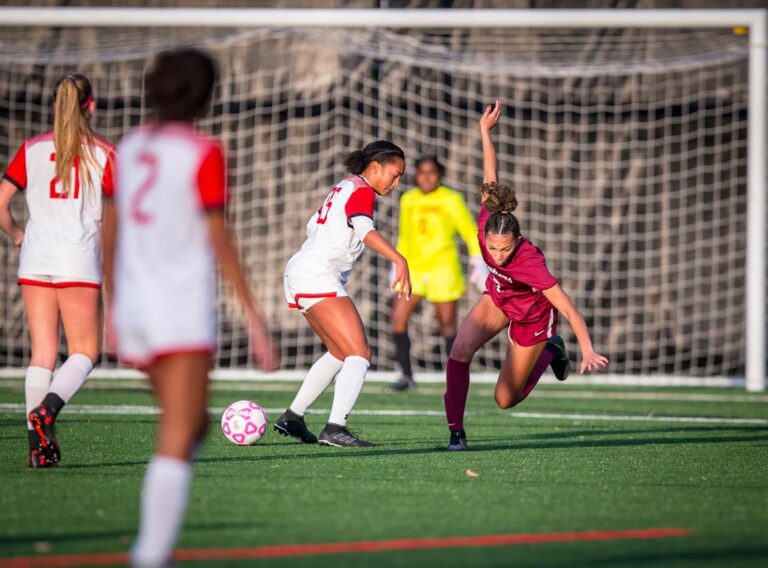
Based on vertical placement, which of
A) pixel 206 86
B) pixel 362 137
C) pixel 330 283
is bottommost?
pixel 330 283

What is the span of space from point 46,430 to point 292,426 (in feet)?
6.38

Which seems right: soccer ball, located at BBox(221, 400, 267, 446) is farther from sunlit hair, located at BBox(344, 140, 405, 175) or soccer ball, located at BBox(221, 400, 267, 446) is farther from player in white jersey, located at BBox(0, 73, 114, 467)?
sunlit hair, located at BBox(344, 140, 405, 175)

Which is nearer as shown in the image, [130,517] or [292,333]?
[130,517]

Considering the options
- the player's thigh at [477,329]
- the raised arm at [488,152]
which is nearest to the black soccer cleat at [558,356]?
the player's thigh at [477,329]

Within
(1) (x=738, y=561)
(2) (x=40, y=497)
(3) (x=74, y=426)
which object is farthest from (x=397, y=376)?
(1) (x=738, y=561)

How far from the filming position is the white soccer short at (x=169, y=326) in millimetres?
3932

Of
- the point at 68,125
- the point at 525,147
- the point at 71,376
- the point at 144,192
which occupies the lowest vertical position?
the point at 71,376

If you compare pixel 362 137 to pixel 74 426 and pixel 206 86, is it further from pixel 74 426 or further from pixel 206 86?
pixel 206 86

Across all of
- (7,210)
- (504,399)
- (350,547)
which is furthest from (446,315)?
(350,547)

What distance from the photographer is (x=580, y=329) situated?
7.04 metres

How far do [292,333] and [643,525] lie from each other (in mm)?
10517

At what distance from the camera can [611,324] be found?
50.2 ft

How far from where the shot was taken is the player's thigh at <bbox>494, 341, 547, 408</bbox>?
8.34 metres

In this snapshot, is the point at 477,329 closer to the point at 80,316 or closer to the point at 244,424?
the point at 244,424
